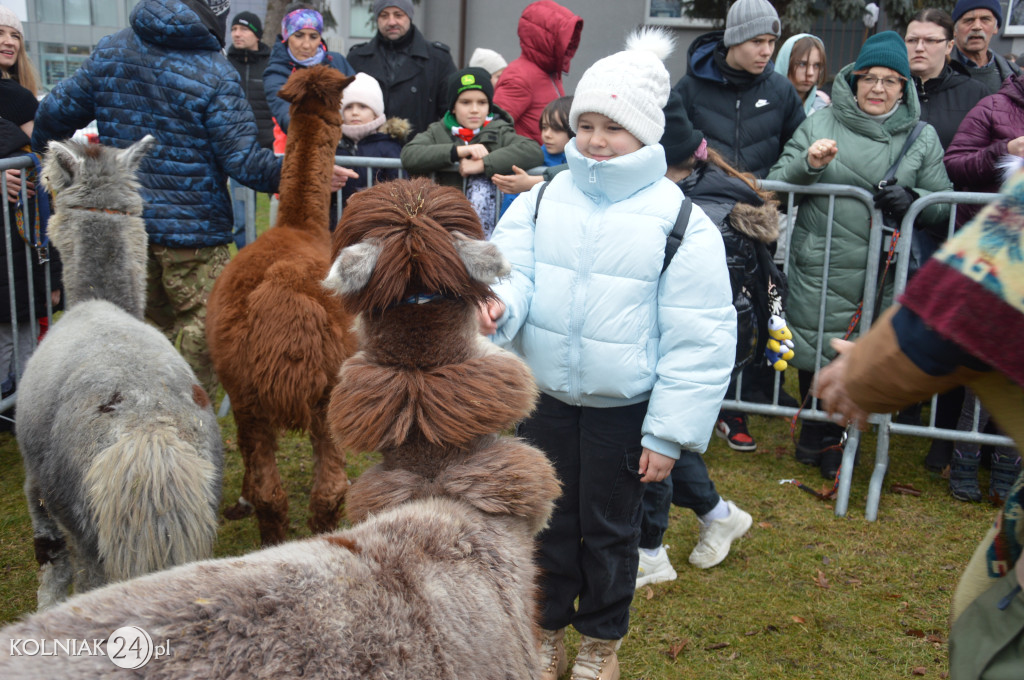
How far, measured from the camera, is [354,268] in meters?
1.78

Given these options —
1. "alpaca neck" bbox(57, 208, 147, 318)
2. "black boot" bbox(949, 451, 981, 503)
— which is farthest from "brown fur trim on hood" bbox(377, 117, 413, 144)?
"black boot" bbox(949, 451, 981, 503)

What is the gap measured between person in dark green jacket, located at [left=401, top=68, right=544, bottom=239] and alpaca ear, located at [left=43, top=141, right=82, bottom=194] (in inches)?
77.8

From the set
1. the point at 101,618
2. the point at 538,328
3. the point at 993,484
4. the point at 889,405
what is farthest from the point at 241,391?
the point at 993,484

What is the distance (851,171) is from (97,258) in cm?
407

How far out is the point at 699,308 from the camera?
265 cm

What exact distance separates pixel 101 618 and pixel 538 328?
177 cm

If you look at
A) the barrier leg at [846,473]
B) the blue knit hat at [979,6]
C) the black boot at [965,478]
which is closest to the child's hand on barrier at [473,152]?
the barrier leg at [846,473]

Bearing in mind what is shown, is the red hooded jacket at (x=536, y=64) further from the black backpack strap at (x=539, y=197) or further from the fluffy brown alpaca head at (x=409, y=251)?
the fluffy brown alpaca head at (x=409, y=251)

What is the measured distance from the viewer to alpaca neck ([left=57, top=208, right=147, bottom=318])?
11.4ft

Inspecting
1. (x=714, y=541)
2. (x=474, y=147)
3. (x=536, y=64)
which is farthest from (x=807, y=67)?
(x=714, y=541)

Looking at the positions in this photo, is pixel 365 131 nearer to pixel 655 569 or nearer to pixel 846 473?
pixel 655 569

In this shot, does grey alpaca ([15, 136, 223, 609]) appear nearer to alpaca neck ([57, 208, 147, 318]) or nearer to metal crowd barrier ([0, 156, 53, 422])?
alpaca neck ([57, 208, 147, 318])

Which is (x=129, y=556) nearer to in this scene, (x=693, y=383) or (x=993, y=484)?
(x=693, y=383)

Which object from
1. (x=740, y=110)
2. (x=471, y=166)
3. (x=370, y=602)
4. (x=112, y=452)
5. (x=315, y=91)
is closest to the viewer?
(x=370, y=602)
